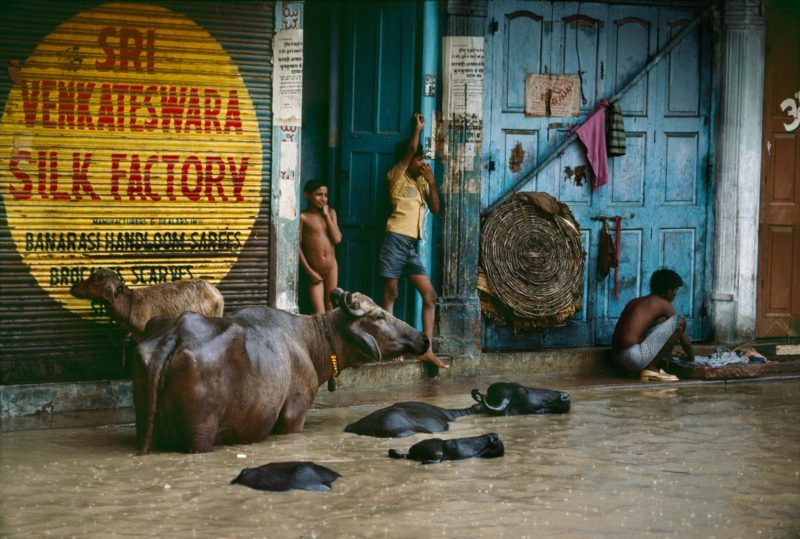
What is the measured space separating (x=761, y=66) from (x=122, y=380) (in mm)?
7175

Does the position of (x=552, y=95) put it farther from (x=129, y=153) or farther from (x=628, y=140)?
(x=129, y=153)

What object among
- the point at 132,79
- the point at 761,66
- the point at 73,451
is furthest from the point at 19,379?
the point at 761,66

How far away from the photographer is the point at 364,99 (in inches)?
492

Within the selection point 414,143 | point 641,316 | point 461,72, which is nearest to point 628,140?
point 641,316

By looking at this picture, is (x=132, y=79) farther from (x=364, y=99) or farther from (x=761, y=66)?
(x=761, y=66)

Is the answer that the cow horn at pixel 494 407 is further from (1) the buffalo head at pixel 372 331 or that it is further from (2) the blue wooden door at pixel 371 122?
(2) the blue wooden door at pixel 371 122

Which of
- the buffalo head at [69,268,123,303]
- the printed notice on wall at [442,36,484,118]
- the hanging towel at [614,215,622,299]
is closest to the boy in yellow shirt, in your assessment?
the printed notice on wall at [442,36,484,118]

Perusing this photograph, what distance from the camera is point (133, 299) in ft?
33.1

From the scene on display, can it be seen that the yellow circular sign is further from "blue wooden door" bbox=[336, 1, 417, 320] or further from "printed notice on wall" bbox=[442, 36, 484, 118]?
"printed notice on wall" bbox=[442, 36, 484, 118]

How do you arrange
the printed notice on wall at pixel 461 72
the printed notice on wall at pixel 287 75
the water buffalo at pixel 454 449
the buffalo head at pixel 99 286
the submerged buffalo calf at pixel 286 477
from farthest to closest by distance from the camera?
1. the printed notice on wall at pixel 461 72
2. the printed notice on wall at pixel 287 75
3. the buffalo head at pixel 99 286
4. the water buffalo at pixel 454 449
5. the submerged buffalo calf at pixel 286 477

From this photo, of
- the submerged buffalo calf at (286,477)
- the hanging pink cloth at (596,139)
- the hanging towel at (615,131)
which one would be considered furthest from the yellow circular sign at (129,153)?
the hanging towel at (615,131)

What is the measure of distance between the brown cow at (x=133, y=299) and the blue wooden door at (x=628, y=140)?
3.79m

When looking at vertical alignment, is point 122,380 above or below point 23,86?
below

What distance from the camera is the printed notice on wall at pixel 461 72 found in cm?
1230
